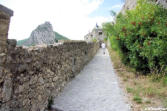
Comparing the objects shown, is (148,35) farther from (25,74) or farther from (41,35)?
(25,74)

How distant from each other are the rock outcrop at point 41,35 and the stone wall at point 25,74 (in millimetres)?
1747

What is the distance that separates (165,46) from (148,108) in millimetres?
2136

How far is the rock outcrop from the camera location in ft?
18.8

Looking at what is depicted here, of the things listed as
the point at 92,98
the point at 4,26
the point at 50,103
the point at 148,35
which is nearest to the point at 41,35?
the point at 50,103

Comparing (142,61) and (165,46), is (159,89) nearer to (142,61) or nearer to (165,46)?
(165,46)

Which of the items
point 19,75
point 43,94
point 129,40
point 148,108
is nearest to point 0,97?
point 19,75

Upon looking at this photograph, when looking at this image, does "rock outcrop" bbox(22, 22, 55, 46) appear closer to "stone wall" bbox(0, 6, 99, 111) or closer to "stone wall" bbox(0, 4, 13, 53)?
"stone wall" bbox(0, 6, 99, 111)

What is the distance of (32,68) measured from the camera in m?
2.84

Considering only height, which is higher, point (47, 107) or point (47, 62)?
point (47, 62)

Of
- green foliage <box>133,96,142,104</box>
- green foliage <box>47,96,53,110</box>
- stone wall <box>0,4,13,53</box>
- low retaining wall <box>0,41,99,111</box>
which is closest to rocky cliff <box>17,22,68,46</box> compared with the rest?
low retaining wall <box>0,41,99,111</box>

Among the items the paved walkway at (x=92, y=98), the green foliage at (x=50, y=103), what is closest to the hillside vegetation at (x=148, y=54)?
the paved walkway at (x=92, y=98)

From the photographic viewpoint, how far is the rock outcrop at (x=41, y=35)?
18.8ft

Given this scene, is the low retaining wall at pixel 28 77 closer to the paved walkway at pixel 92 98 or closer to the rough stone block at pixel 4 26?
the rough stone block at pixel 4 26

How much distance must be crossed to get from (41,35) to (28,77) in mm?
3445
